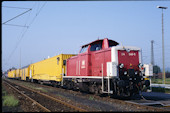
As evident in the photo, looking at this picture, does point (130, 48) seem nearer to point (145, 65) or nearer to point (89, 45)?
point (145, 65)

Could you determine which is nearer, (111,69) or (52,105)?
(52,105)

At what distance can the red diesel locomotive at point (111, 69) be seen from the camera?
9.59m

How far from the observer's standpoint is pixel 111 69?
9445mm

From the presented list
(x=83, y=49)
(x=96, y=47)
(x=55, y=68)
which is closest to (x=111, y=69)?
(x=96, y=47)

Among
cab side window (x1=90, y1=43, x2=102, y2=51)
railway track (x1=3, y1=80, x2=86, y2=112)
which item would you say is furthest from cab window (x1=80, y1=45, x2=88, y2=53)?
railway track (x1=3, y1=80, x2=86, y2=112)

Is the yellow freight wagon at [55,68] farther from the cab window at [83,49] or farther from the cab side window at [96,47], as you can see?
the cab side window at [96,47]

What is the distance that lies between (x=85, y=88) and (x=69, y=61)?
4178mm

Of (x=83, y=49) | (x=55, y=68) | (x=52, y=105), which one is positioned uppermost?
(x=83, y=49)

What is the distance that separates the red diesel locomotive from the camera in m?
9.59

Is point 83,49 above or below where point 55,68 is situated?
above

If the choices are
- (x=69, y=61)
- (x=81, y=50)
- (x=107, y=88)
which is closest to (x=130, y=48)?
(x=107, y=88)

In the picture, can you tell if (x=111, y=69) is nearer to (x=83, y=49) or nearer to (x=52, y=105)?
(x=52, y=105)

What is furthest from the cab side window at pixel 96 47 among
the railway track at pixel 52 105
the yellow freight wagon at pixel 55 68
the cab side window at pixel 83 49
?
the yellow freight wagon at pixel 55 68

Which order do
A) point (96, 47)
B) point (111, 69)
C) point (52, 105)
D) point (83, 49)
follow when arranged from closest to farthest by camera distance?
point (52, 105) → point (111, 69) → point (96, 47) → point (83, 49)
